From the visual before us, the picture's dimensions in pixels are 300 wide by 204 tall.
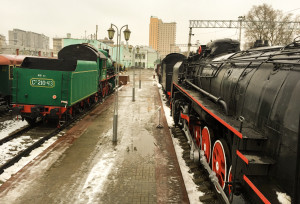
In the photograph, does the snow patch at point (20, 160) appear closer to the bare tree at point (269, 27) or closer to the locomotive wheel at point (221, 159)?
the locomotive wheel at point (221, 159)

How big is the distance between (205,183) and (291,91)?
3.56m

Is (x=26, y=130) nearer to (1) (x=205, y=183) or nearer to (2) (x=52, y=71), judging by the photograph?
(2) (x=52, y=71)

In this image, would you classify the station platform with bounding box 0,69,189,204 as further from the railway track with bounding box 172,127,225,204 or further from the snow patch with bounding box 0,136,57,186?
→ the railway track with bounding box 172,127,225,204

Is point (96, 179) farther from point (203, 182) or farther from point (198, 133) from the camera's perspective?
point (198, 133)

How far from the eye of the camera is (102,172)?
639 centimetres

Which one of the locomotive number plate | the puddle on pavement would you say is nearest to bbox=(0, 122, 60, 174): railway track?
the locomotive number plate

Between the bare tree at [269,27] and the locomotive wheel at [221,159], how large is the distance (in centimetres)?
2917

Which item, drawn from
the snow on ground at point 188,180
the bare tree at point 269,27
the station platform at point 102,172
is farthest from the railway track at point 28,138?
the bare tree at point 269,27

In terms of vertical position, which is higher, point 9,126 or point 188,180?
point 9,126

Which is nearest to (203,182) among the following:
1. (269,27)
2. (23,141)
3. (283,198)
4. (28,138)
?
(283,198)

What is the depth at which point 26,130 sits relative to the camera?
975 cm

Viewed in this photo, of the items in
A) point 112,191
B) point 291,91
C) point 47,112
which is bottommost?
point 112,191

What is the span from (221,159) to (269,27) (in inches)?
1210

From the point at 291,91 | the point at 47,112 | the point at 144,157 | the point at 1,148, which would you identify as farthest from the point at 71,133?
the point at 291,91
